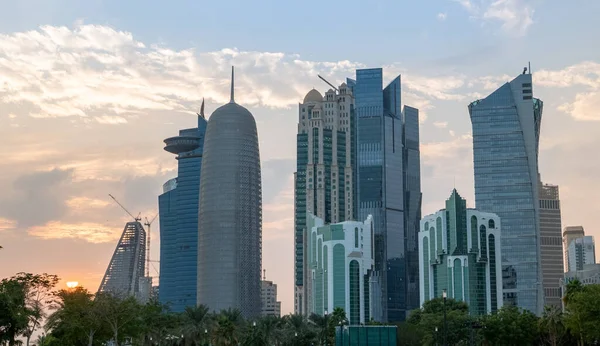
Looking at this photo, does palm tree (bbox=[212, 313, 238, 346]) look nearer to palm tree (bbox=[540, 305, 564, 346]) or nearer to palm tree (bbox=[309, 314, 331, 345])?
palm tree (bbox=[309, 314, 331, 345])

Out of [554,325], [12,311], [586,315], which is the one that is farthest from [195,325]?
[586,315]

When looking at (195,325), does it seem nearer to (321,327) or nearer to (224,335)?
(224,335)

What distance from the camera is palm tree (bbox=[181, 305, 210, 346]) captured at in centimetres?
13475

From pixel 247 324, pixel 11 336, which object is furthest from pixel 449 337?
pixel 11 336

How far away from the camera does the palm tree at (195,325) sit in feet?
442

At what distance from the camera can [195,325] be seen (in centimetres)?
13600

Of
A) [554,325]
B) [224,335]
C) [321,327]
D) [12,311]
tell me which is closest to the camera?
[12,311]

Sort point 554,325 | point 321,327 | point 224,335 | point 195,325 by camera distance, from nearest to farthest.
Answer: point 554,325, point 195,325, point 224,335, point 321,327

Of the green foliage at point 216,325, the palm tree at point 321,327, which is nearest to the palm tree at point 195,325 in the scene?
the green foliage at point 216,325

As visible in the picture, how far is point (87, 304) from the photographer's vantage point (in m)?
120

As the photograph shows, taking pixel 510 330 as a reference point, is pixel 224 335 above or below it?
below

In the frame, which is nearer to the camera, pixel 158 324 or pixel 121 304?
pixel 121 304

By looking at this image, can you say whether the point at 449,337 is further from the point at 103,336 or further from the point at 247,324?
the point at 103,336

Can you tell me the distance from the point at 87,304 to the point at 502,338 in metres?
59.9
